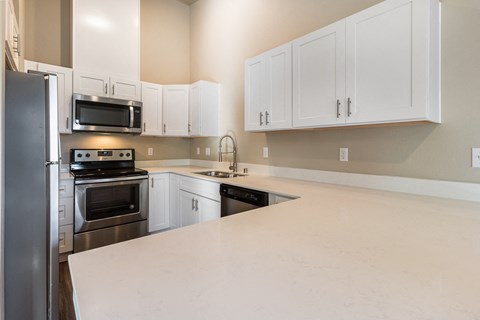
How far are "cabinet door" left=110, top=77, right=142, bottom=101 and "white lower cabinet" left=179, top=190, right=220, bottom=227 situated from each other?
141 cm

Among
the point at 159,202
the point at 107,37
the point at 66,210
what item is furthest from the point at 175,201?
the point at 107,37

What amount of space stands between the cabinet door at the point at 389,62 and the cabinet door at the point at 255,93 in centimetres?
90

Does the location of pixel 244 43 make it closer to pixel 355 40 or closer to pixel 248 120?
pixel 248 120

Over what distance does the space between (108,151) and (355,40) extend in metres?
3.02

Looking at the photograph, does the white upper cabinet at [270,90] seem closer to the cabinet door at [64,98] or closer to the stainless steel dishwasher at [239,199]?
the stainless steel dishwasher at [239,199]

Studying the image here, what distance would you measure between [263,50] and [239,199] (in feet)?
6.09

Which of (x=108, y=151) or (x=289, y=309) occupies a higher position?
(x=108, y=151)

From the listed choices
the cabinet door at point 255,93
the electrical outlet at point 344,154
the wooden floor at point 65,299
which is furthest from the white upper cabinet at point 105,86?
the electrical outlet at point 344,154

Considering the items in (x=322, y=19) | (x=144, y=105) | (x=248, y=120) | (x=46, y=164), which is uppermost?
(x=322, y=19)

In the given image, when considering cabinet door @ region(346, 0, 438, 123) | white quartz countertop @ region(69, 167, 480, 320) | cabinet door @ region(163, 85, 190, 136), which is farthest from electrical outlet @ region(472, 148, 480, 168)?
cabinet door @ region(163, 85, 190, 136)

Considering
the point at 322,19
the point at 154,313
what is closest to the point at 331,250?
the point at 154,313

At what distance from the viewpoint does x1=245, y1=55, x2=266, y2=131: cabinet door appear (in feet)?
8.30

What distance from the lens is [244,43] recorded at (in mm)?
3273

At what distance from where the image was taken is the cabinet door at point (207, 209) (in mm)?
2557
